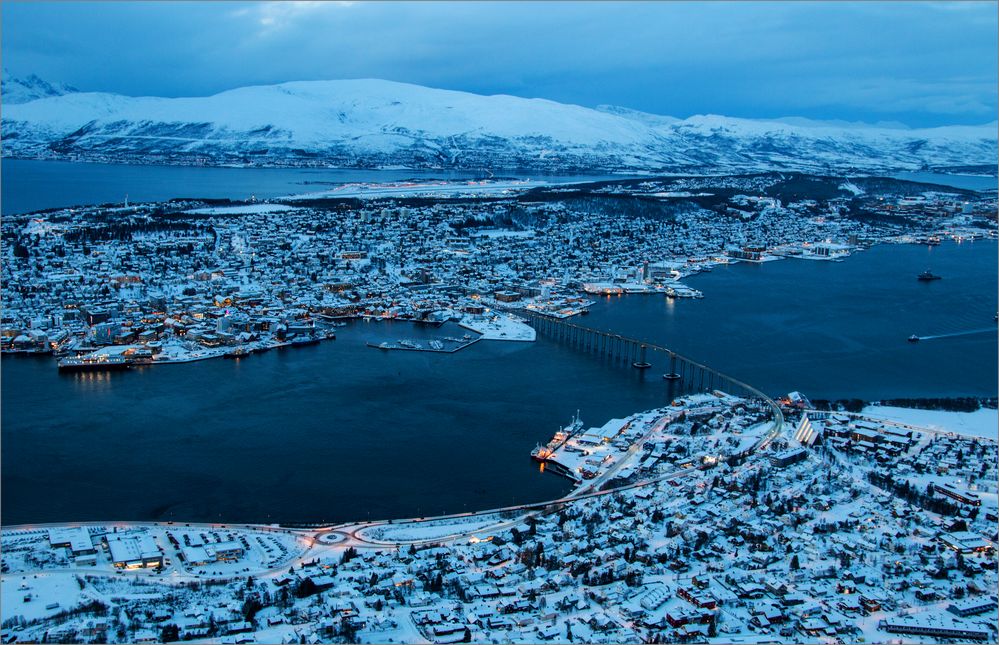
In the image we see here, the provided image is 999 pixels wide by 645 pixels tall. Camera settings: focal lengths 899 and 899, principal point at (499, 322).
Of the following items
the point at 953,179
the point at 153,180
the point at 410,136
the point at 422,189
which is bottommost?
the point at 422,189

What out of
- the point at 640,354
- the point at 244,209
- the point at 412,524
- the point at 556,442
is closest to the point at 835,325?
the point at 640,354

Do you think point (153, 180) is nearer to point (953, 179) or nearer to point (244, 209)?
point (244, 209)

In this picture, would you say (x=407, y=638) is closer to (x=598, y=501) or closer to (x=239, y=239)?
(x=598, y=501)

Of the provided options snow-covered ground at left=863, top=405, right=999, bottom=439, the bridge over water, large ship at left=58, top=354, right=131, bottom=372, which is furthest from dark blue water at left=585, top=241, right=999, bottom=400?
large ship at left=58, top=354, right=131, bottom=372

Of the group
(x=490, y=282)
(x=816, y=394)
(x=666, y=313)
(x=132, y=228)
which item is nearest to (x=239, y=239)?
(x=132, y=228)

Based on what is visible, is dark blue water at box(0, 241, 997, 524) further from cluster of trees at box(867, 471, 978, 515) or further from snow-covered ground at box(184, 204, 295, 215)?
snow-covered ground at box(184, 204, 295, 215)

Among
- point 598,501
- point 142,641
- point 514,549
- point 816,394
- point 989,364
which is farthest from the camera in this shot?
point 989,364
